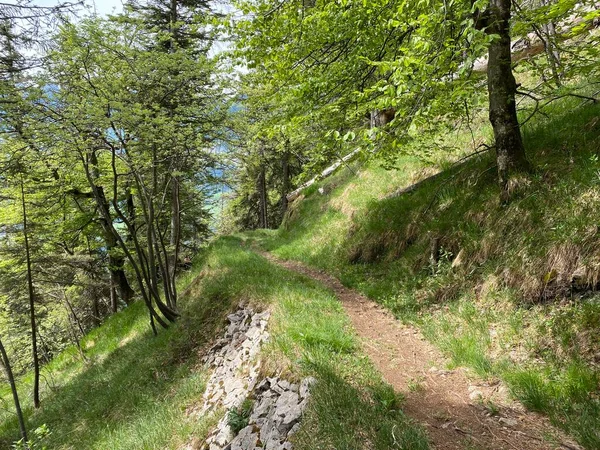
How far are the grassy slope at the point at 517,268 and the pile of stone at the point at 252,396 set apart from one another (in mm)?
2368

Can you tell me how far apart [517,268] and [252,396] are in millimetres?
4231

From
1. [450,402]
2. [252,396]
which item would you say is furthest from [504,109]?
[252,396]

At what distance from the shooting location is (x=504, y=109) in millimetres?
5617

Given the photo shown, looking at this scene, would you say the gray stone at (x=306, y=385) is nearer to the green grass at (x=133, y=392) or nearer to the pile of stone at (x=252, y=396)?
the pile of stone at (x=252, y=396)

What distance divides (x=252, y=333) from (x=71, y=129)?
607cm

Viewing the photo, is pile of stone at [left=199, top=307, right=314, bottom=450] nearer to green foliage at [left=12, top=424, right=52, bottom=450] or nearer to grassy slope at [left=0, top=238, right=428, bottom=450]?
grassy slope at [left=0, top=238, right=428, bottom=450]

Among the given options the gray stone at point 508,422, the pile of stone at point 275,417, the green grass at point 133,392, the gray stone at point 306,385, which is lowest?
the green grass at point 133,392

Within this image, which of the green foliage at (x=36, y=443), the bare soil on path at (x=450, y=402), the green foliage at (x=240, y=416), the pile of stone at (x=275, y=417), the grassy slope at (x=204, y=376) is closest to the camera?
the bare soil on path at (x=450, y=402)

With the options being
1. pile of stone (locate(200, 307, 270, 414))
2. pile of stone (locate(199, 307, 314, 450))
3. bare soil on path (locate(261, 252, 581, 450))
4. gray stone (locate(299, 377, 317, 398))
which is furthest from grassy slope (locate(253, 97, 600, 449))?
pile of stone (locate(200, 307, 270, 414))

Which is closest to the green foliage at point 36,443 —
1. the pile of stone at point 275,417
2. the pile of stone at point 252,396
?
the pile of stone at point 252,396

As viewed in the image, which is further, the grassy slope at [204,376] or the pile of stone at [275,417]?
the pile of stone at [275,417]

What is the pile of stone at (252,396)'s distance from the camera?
3.56 metres

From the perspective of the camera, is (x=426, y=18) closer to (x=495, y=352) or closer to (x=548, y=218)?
(x=548, y=218)

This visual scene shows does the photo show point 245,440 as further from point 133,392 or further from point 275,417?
point 133,392
